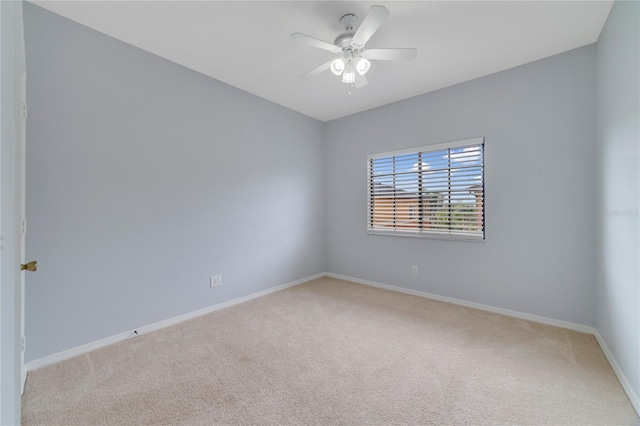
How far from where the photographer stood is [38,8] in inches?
79.8

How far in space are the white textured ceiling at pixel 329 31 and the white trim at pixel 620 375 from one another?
2.66 metres

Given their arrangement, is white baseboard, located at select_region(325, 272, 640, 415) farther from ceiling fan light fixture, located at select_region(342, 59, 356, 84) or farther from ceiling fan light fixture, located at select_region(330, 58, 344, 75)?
ceiling fan light fixture, located at select_region(330, 58, 344, 75)

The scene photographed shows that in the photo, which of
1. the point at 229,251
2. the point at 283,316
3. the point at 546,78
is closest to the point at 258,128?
the point at 229,251

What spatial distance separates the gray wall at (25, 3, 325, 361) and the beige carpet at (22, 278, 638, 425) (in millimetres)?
430

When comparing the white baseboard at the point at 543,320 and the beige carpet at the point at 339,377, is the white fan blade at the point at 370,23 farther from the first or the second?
the white baseboard at the point at 543,320

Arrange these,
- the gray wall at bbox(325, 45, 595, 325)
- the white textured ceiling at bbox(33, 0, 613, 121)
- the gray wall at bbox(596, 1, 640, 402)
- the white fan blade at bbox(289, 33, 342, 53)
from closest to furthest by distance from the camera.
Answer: the gray wall at bbox(596, 1, 640, 402) < the white fan blade at bbox(289, 33, 342, 53) < the white textured ceiling at bbox(33, 0, 613, 121) < the gray wall at bbox(325, 45, 595, 325)

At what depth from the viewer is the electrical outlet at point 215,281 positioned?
3.09 metres

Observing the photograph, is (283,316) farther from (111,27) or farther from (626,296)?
(111,27)

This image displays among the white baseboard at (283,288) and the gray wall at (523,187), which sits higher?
the gray wall at (523,187)

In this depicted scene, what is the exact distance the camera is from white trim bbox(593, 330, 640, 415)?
1.59m

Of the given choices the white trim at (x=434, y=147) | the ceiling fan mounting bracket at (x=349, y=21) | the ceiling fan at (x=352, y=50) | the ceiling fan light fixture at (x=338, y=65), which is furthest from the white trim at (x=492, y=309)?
the ceiling fan mounting bracket at (x=349, y=21)

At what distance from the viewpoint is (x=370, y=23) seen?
1.82 m

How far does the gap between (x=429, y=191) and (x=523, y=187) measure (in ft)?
3.26

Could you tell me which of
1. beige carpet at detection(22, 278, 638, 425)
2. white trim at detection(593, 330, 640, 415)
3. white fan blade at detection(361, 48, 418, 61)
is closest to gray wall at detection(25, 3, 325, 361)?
beige carpet at detection(22, 278, 638, 425)
